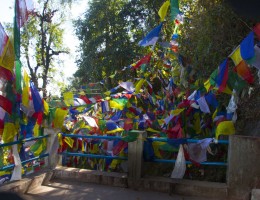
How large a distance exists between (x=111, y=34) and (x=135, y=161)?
15397 millimetres

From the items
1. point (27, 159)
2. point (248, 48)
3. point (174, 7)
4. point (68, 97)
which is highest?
point (174, 7)

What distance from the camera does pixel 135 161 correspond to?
5.79m

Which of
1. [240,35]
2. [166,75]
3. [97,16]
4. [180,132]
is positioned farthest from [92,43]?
[180,132]

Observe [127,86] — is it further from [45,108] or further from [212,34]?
[45,108]

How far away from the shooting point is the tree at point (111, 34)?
19453 mm

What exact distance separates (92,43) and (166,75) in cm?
971

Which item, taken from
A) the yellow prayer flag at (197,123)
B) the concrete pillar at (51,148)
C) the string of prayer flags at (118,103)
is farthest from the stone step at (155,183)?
the string of prayer flags at (118,103)

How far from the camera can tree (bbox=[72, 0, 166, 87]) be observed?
19.5m

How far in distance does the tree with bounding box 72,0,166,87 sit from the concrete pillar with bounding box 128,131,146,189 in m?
12.9

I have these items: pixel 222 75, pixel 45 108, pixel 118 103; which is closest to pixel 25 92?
pixel 45 108

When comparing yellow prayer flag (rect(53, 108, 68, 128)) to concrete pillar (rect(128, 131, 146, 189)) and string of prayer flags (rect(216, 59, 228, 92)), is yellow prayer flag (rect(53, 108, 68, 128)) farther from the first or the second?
string of prayer flags (rect(216, 59, 228, 92))

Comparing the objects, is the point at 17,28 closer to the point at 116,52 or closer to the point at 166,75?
the point at 166,75

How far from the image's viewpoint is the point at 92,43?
20.5m

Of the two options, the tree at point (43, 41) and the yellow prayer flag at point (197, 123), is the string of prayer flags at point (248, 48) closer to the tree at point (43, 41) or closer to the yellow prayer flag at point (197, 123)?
the yellow prayer flag at point (197, 123)
